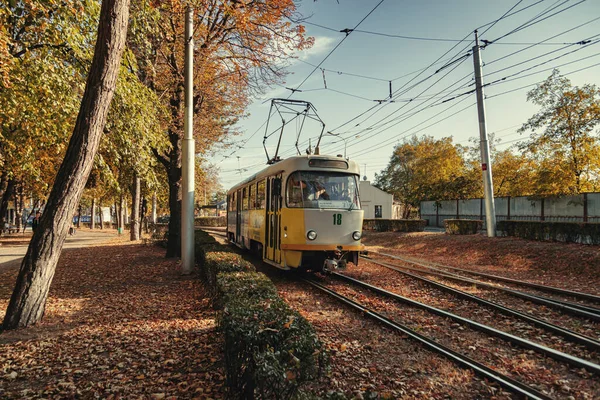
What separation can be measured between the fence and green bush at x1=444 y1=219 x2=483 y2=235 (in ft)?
12.7

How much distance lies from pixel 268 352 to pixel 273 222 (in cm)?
727

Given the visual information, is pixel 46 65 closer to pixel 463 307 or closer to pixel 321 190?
pixel 321 190

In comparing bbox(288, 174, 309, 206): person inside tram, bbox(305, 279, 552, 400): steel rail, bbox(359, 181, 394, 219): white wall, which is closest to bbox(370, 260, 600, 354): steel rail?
bbox(305, 279, 552, 400): steel rail

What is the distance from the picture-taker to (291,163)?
31.9 ft

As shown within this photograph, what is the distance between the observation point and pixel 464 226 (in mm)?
20031

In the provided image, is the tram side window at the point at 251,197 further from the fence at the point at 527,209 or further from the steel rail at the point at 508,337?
the fence at the point at 527,209

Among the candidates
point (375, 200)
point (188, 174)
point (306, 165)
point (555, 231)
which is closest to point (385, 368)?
point (306, 165)

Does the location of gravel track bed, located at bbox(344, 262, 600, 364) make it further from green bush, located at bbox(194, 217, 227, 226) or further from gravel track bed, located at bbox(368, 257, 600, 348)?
green bush, located at bbox(194, 217, 227, 226)

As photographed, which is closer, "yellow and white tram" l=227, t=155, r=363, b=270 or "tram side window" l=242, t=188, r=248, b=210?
"yellow and white tram" l=227, t=155, r=363, b=270

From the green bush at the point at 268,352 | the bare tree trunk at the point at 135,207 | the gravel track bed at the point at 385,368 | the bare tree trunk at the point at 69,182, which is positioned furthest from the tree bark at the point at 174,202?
the bare tree trunk at the point at 135,207

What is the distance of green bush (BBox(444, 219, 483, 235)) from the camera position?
64.3 ft

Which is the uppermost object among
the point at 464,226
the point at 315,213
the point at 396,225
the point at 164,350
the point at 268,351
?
the point at 315,213

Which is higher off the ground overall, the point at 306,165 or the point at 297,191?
the point at 306,165

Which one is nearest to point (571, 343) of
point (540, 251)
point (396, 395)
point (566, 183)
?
point (396, 395)
